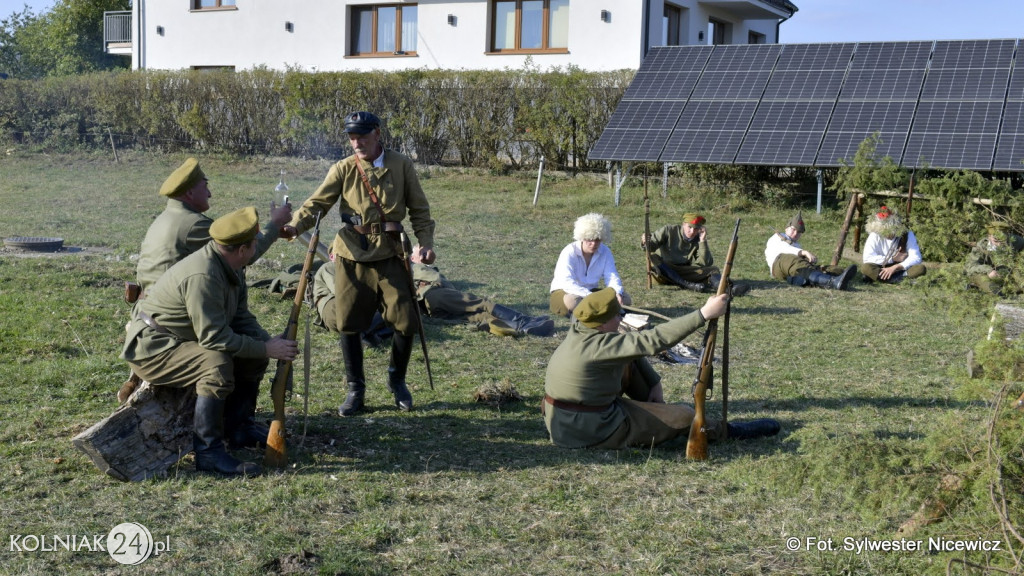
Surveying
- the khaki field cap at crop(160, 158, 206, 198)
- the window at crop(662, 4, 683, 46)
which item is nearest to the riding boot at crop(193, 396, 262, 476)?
the khaki field cap at crop(160, 158, 206, 198)

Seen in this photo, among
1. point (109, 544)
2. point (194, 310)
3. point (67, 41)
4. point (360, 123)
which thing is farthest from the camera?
point (67, 41)

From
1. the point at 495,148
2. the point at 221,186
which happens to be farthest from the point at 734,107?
the point at 221,186

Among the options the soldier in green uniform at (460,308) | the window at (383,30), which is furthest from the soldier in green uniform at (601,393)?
the window at (383,30)

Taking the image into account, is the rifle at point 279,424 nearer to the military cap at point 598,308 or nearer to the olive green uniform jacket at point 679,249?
the military cap at point 598,308

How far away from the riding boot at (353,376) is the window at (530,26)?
19.8m

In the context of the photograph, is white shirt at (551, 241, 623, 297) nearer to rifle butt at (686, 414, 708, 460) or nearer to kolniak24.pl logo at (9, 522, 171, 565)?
rifle butt at (686, 414, 708, 460)

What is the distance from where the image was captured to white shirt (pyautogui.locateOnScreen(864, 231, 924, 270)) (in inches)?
485

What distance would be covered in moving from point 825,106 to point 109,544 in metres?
14.7

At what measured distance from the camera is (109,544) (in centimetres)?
418

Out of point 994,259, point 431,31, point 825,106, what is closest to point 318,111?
point 431,31

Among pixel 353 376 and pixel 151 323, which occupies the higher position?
pixel 151 323

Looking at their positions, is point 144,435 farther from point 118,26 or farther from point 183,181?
point 118,26

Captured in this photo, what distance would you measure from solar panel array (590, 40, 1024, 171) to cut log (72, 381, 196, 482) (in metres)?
11.5

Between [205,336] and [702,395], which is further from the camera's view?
[702,395]
